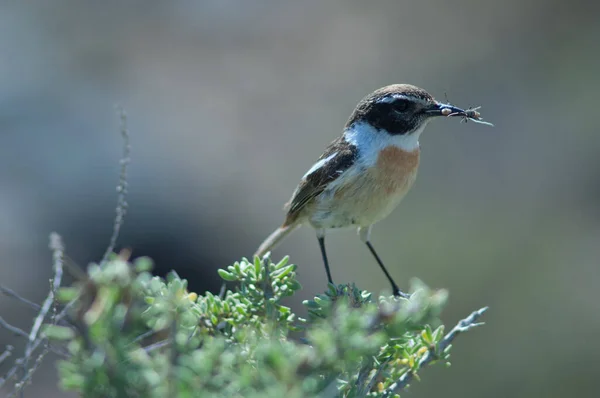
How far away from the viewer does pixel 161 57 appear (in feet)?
41.8

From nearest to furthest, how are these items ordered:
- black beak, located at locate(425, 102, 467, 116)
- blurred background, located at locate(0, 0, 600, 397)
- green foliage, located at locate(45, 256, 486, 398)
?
1. green foliage, located at locate(45, 256, 486, 398)
2. black beak, located at locate(425, 102, 467, 116)
3. blurred background, located at locate(0, 0, 600, 397)

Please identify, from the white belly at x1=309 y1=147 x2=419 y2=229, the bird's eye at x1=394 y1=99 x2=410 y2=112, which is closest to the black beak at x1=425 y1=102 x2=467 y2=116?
the bird's eye at x1=394 y1=99 x2=410 y2=112

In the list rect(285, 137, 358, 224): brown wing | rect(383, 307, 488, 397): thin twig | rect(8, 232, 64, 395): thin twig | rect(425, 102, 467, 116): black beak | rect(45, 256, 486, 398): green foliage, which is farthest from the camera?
rect(285, 137, 358, 224): brown wing

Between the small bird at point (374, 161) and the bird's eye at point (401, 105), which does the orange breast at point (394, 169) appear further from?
the bird's eye at point (401, 105)

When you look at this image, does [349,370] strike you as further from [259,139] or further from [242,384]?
[259,139]

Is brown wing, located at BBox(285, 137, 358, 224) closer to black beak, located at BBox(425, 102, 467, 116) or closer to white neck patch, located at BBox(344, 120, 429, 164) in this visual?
white neck patch, located at BBox(344, 120, 429, 164)

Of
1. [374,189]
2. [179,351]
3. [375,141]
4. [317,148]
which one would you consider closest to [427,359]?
[179,351]

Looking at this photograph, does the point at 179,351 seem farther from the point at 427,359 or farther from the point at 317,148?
the point at 317,148

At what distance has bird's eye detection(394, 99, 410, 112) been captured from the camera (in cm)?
453

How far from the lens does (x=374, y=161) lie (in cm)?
449

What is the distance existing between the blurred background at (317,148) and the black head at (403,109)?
4.34 meters

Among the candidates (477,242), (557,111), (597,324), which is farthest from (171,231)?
(557,111)

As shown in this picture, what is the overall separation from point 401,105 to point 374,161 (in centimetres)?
39

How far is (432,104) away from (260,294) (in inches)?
91.0
